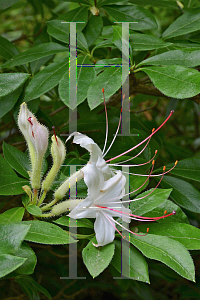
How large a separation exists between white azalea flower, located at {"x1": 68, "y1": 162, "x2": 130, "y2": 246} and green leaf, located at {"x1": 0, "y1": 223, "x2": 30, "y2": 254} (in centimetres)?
13

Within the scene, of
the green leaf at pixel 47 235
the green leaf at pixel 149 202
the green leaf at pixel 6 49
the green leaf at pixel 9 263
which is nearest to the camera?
the green leaf at pixel 9 263

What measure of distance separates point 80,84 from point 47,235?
0.37 metres

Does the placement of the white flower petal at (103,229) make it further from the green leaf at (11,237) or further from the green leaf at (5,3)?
the green leaf at (5,3)

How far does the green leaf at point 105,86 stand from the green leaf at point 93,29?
0.22 meters

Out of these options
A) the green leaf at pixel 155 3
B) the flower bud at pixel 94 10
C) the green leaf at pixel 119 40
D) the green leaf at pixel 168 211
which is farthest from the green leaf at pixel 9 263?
the green leaf at pixel 155 3

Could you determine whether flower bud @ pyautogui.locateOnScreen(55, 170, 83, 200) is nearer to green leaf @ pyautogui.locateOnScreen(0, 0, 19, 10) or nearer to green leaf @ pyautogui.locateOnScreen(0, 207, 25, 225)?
green leaf @ pyautogui.locateOnScreen(0, 207, 25, 225)

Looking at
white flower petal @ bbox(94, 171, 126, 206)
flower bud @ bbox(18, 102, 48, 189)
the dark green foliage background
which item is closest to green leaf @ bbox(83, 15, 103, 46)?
the dark green foliage background

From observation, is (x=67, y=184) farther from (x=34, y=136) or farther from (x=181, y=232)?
(x=181, y=232)

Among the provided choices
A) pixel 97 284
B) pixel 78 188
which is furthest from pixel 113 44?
pixel 97 284

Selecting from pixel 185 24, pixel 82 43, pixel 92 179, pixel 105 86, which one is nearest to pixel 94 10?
pixel 82 43

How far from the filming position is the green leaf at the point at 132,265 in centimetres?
59

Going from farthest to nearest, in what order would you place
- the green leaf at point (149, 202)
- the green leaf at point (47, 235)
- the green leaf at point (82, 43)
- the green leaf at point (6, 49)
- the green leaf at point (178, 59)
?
1. the green leaf at point (6, 49)
2. the green leaf at point (82, 43)
3. the green leaf at point (178, 59)
4. the green leaf at point (149, 202)
5. the green leaf at point (47, 235)

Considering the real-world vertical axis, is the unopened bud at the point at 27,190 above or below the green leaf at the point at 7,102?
below

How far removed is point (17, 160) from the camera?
81 cm
